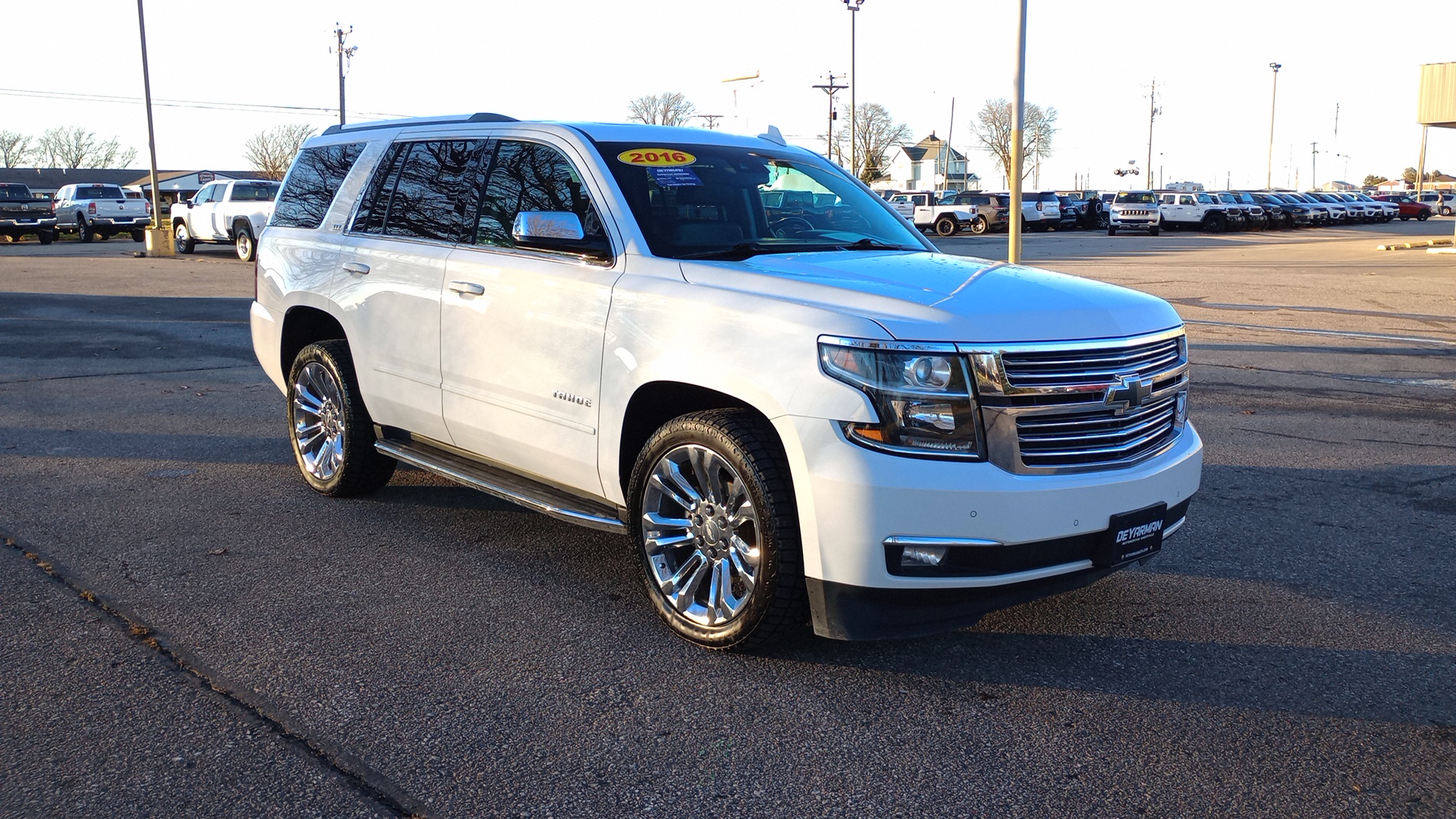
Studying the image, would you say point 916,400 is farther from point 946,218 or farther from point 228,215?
point 946,218

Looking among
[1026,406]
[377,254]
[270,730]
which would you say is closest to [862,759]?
[1026,406]

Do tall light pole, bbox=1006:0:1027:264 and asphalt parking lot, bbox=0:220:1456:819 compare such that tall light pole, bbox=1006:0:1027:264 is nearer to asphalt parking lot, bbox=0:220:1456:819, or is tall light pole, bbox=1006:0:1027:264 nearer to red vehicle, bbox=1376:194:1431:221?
asphalt parking lot, bbox=0:220:1456:819

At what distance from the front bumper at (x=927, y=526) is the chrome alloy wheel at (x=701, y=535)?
0.29m

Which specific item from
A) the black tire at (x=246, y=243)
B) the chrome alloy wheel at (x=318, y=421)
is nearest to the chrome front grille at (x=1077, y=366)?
the chrome alloy wheel at (x=318, y=421)

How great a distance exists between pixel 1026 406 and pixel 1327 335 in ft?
38.4

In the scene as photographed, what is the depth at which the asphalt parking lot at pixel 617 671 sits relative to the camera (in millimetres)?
3256

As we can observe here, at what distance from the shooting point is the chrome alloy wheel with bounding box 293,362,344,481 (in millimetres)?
6219

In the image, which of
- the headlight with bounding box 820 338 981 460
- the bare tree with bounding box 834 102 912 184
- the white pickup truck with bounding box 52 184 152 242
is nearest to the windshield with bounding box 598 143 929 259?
the headlight with bounding box 820 338 981 460

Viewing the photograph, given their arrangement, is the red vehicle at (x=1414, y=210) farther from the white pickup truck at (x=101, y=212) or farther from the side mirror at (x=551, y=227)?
the side mirror at (x=551, y=227)

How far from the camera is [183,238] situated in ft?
103

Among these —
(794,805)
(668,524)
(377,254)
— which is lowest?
(794,805)

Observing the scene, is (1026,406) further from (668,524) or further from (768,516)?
(668,524)

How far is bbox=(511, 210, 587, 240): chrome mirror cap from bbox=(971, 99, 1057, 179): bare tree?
116 m

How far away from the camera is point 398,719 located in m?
3.65
